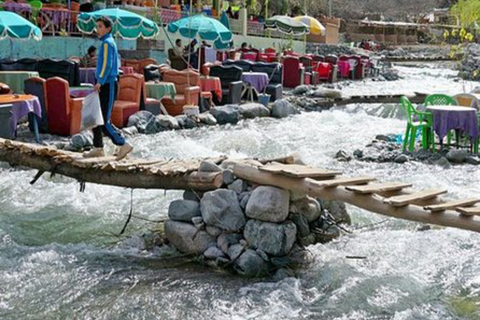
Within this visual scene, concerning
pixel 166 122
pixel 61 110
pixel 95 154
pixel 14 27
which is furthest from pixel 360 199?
pixel 14 27

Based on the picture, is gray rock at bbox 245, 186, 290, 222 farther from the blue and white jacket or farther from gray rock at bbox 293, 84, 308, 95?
gray rock at bbox 293, 84, 308, 95

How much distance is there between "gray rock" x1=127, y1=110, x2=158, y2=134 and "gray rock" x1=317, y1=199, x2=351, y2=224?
5.98 m

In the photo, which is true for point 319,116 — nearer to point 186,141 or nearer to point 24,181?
point 186,141

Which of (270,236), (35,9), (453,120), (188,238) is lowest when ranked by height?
(188,238)

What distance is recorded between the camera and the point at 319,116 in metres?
15.6

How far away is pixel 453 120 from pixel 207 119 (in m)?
5.09

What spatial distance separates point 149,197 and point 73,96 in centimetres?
410

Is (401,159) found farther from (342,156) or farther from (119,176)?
(119,176)

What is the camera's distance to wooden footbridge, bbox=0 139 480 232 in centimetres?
511

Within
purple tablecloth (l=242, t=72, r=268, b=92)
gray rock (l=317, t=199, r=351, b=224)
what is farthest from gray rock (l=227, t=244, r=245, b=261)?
purple tablecloth (l=242, t=72, r=268, b=92)

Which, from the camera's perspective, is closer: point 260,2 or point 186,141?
point 186,141

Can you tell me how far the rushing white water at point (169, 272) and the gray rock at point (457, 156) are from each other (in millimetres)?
1776

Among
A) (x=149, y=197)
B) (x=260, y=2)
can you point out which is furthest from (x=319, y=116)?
(x=260, y=2)

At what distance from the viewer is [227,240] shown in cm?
570
